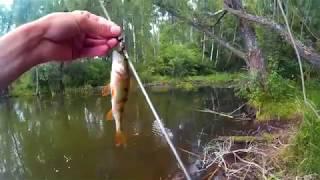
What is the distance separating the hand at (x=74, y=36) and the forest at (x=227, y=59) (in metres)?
3.06

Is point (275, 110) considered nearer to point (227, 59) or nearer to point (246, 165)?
point (246, 165)

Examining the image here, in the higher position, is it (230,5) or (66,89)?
(230,5)

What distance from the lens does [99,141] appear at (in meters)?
10.5

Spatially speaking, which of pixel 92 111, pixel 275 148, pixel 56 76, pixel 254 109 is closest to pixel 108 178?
pixel 275 148

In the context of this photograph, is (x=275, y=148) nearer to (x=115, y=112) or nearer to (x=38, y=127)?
(x=115, y=112)

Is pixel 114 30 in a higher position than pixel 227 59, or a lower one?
higher

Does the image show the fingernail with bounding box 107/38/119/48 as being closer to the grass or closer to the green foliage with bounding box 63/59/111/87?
the grass

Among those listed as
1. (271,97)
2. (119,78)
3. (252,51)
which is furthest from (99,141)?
(119,78)

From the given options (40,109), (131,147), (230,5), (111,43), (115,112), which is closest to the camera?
(111,43)

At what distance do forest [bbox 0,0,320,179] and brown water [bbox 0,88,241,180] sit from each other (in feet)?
4.78

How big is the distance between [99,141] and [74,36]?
30.1 ft

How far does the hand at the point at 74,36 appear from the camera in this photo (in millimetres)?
1438

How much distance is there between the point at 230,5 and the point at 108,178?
5.56 meters

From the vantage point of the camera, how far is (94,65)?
1077 inches
